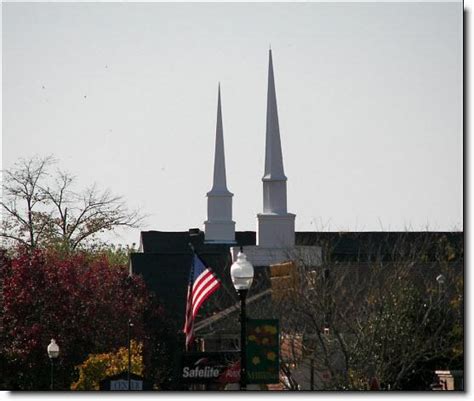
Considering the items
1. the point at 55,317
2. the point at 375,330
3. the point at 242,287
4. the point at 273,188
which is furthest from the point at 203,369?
the point at 273,188

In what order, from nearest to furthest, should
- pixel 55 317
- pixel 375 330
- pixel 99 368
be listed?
pixel 375 330
pixel 99 368
pixel 55 317

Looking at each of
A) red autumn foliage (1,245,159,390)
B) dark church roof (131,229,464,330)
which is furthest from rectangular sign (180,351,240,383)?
dark church roof (131,229,464,330)

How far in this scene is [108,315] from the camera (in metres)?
54.7

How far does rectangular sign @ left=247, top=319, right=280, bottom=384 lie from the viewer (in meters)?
27.6

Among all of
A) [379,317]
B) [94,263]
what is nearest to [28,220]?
[94,263]

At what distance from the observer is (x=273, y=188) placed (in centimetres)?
7731

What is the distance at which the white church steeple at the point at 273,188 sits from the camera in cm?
7525

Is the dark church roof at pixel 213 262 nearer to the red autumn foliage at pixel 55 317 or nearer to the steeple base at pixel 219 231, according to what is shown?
the steeple base at pixel 219 231

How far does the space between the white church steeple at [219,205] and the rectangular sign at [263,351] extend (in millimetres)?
55470

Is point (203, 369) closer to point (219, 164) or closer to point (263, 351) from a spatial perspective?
point (263, 351)

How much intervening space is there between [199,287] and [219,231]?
52.3 meters

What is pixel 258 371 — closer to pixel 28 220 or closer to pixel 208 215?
pixel 28 220

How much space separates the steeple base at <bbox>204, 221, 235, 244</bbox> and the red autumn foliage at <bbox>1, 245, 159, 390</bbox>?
87.2ft

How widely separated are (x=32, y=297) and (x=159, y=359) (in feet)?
18.5
